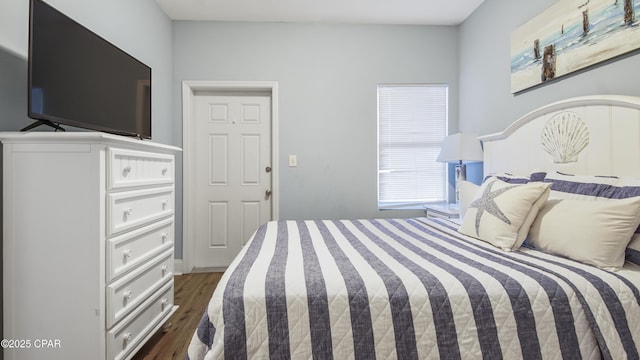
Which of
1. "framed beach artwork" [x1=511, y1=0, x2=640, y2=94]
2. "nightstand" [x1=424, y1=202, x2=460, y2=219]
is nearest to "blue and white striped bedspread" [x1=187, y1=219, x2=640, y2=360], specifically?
"framed beach artwork" [x1=511, y1=0, x2=640, y2=94]

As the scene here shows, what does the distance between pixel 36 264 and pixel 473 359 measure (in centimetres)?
176

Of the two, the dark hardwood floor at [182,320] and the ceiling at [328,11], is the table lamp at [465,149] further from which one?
the dark hardwood floor at [182,320]

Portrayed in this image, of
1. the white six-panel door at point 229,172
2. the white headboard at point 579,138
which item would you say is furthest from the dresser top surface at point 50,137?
the white headboard at point 579,138

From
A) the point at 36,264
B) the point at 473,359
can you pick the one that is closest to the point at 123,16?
the point at 36,264

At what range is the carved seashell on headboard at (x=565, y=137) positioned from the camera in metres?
1.64

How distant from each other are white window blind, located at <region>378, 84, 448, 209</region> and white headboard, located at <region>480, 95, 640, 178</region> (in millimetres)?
1043

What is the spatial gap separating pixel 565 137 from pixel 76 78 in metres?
2.69

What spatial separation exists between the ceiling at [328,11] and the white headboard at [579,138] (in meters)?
1.48

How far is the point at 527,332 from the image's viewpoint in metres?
0.93

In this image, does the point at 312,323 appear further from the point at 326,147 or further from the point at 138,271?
the point at 326,147

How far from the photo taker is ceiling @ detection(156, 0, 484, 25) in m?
2.71

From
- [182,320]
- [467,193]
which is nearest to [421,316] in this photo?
[467,193]

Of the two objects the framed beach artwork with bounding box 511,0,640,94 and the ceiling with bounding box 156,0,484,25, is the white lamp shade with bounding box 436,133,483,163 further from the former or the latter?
the ceiling with bounding box 156,0,484,25

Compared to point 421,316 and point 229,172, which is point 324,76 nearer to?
point 229,172
